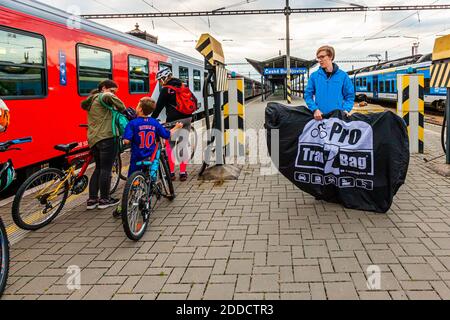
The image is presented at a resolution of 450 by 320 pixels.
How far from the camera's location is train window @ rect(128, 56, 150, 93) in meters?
11.4

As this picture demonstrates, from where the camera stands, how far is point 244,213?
5.27 metres

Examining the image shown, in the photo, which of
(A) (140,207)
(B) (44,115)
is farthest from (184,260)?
(B) (44,115)

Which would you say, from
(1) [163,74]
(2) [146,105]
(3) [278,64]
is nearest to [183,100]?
(1) [163,74]

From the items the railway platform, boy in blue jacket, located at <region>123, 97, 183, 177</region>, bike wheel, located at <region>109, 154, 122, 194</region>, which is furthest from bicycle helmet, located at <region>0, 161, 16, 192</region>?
bike wheel, located at <region>109, 154, 122, 194</region>

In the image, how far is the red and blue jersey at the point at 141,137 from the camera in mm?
4871

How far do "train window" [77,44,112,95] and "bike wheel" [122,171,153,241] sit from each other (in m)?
4.63

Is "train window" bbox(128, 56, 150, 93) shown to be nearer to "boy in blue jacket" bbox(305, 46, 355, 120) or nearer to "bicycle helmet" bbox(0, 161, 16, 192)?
"boy in blue jacket" bbox(305, 46, 355, 120)

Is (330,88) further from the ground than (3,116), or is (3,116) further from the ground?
(330,88)

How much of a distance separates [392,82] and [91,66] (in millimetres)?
22311

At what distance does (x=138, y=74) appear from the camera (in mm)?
11984

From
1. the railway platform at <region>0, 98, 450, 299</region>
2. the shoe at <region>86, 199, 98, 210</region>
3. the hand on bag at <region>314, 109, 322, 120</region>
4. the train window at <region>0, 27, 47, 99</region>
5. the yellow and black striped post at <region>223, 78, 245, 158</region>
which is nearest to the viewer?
the railway platform at <region>0, 98, 450, 299</region>

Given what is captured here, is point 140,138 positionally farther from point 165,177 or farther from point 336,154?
point 336,154
